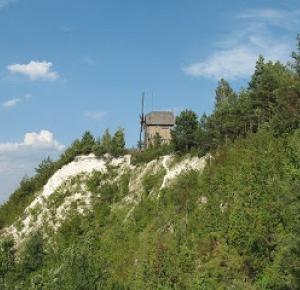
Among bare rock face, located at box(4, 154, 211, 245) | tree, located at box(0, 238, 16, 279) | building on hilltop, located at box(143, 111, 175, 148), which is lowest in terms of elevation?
tree, located at box(0, 238, 16, 279)

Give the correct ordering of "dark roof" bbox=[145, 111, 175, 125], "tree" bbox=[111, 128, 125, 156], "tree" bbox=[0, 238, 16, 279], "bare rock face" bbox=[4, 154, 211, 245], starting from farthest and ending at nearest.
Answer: "dark roof" bbox=[145, 111, 175, 125] → "tree" bbox=[111, 128, 125, 156] → "bare rock face" bbox=[4, 154, 211, 245] → "tree" bbox=[0, 238, 16, 279]

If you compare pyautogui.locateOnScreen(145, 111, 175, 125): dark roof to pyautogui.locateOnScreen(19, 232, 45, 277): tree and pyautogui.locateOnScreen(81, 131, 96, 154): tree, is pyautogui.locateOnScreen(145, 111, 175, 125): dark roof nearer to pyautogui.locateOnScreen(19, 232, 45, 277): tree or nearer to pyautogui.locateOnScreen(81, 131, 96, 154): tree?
pyautogui.locateOnScreen(81, 131, 96, 154): tree

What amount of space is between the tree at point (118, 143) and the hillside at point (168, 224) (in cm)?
94

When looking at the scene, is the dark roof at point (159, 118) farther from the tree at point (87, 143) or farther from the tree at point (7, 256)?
the tree at point (7, 256)

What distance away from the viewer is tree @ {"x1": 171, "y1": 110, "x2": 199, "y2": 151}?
49.8 m

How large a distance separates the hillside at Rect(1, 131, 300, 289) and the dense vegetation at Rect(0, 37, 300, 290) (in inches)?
3.7

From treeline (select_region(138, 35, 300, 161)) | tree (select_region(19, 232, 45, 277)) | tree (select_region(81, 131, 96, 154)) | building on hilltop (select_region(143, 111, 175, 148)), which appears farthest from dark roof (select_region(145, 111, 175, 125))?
tree (select_region(19, 232, 45, 277))

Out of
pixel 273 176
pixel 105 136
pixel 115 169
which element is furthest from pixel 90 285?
pixel 105 136

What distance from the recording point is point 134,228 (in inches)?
1816

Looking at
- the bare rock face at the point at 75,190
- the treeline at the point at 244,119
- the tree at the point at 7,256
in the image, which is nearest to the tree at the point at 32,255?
the tree at the point at 7,256

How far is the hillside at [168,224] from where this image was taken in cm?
3064

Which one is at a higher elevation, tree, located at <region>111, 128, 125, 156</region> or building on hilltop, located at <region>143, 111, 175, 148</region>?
building on hilltop, located at <region>143, 111, 175, 148</region>

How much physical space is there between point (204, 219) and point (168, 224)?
4585 mm

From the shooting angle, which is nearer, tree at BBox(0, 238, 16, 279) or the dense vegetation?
the dense vegetation
